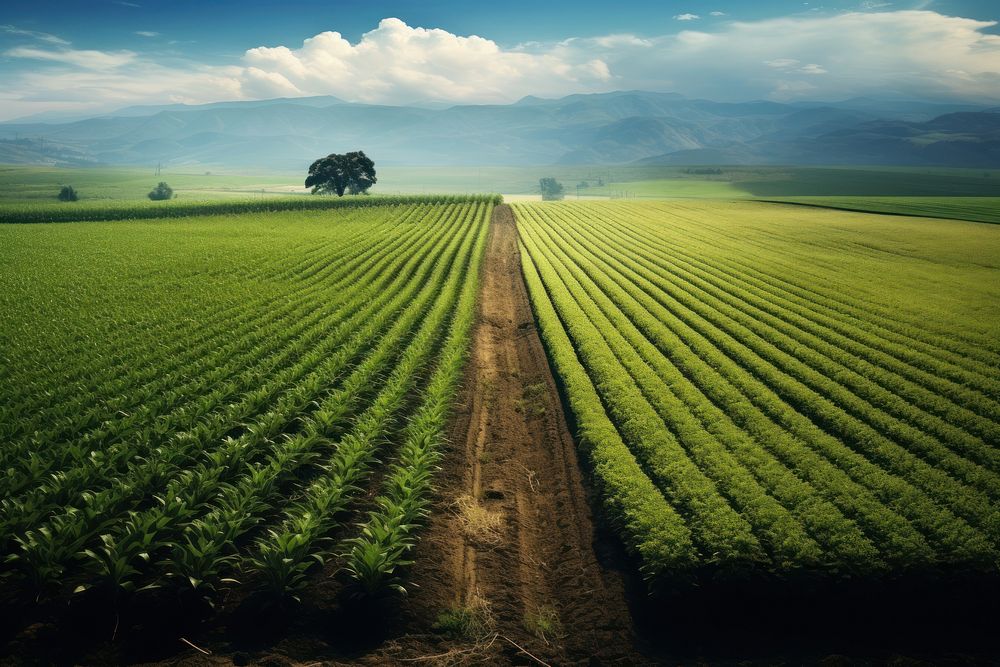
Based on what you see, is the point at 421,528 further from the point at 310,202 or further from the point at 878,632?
the point at 310,202

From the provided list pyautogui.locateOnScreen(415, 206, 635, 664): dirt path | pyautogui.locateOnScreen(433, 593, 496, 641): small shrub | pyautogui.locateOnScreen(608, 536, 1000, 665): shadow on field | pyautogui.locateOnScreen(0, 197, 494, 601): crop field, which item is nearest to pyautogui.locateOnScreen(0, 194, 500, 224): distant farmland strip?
pyautogui.locateOnScreen(0, 197, 494, 601): crop field

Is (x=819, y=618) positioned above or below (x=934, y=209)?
below

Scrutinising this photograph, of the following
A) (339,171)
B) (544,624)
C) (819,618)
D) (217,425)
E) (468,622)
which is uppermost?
(339,171)

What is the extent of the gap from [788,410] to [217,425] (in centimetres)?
1409

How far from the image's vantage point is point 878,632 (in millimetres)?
8070

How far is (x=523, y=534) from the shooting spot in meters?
10.4

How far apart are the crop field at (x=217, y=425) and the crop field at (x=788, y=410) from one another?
4.54 meters

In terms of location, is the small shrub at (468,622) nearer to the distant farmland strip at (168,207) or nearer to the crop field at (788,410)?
the crop field at (788,410)

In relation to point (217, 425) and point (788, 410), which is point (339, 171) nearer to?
point (217, 425)

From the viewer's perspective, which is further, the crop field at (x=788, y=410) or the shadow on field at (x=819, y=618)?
the crop field at (x=788, y=410)

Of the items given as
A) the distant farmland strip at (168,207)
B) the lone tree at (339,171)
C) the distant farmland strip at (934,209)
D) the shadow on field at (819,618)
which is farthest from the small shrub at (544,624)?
the lone tree at (339,171)

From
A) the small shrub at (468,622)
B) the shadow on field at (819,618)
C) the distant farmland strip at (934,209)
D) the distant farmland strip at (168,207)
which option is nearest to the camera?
the shadow on field at (819,618)

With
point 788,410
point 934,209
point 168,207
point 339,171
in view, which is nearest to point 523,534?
point 788,410

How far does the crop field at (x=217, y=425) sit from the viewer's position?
8.58 m
